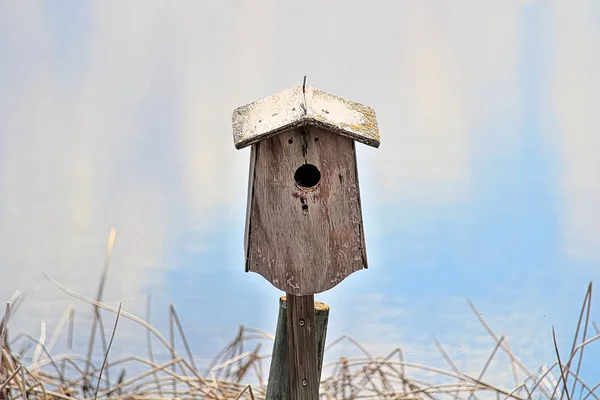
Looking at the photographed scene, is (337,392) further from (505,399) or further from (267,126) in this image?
(267,126)

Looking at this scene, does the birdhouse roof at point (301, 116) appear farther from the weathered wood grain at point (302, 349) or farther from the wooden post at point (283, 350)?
the wooden post at point (283, 350)

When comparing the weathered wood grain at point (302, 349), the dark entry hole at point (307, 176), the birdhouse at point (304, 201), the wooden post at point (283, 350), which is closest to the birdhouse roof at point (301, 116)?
the birdhouse at point (304, 201)

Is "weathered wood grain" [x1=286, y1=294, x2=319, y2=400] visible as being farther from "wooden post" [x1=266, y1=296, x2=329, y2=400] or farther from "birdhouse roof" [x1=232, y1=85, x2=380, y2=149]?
"birdhouse roof" [x1=232, y1=85, x2=380, y2=149]

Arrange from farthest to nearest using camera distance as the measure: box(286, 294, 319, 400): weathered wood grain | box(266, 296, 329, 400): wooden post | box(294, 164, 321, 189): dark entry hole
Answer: box(266, 296, 329, 400): wooden post
box(286, 294, 319, 400): weathered wood grain
box(294, 164, 321, 189): dark entry hole

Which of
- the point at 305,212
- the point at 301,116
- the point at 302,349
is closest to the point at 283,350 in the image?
the point at 302,349

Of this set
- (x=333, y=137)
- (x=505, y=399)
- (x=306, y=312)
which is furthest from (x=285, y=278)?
(x=505, y=399)

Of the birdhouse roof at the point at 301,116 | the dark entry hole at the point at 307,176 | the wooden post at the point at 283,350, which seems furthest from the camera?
the wooden post at the point at 283,350

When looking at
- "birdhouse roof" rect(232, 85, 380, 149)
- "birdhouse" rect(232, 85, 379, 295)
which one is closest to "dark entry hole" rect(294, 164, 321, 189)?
"birdhouse" rect(232, 85, 379, 295)

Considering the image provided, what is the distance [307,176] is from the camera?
3.51m

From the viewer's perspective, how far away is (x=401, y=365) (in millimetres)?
4488

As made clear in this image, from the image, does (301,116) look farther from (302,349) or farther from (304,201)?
(302,349)

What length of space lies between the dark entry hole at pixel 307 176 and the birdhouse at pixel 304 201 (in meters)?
0.01

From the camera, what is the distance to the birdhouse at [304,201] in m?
3.36

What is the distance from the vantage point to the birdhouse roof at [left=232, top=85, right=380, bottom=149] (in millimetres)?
3299
